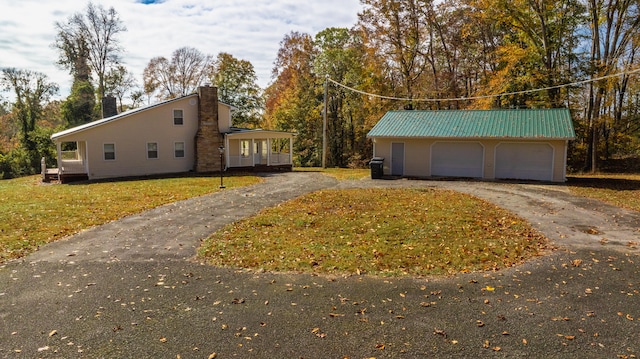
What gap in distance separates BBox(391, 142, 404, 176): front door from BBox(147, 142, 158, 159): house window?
14.3 meters

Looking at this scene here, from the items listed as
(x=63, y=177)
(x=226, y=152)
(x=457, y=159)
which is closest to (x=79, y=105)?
(x=63, y=177)

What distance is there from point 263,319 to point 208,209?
25.7 feet

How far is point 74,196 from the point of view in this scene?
1491 cm

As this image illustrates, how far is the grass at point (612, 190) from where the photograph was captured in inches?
525

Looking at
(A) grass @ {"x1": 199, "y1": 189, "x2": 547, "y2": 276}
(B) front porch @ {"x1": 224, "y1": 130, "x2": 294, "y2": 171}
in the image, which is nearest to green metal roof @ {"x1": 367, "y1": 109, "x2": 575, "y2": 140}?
(B) front porch @ {"x1": 224, "y1": 130, "x2": 294, "y2": 171}

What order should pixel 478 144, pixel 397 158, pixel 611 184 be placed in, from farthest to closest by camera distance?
pixel 397 158 → pixel 478 144 → pixel 611 184

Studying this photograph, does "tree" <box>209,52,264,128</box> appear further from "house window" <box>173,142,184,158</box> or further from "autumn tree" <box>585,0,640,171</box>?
"autumn tree" <box>585,0,640,171</box>

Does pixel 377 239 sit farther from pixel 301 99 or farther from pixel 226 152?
pixel 301 99

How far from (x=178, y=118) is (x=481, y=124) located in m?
18.0

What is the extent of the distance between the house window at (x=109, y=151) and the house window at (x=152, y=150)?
1934 mm

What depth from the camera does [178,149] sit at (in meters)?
24.9

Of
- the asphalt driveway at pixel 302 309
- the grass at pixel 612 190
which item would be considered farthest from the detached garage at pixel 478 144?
the asphalt driveway at pixel 302 309

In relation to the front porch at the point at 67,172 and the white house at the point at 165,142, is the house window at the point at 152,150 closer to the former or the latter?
the white house at the point at 165,142

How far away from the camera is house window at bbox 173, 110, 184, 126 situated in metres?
24.6
